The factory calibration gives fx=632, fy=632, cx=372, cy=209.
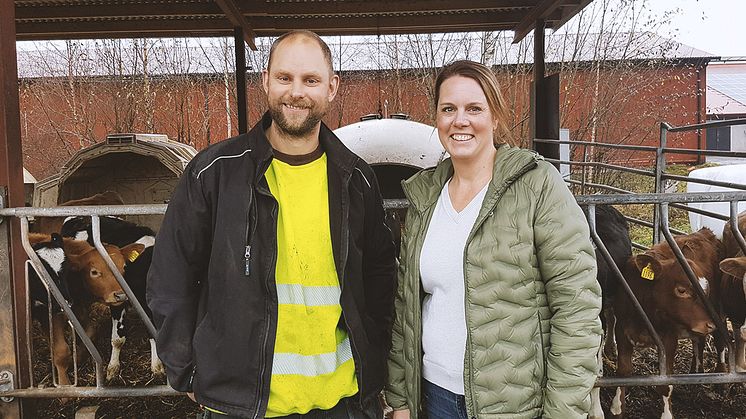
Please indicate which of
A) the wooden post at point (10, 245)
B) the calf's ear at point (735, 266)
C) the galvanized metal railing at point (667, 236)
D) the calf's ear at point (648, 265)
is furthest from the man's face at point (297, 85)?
the calf's ear at point (735, 266)

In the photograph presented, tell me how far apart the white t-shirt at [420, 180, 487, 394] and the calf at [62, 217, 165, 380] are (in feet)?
9.86

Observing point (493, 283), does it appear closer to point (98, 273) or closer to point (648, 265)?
point (648, 265)

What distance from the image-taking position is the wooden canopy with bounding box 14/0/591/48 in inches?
269

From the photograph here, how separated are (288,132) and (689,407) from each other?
4.20m

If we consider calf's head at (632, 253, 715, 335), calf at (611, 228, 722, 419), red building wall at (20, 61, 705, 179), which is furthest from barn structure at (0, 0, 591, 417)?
red building wall at (20, 61, 705, 179)

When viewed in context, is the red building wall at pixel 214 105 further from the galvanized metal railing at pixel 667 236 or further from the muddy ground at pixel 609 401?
the galvanized metal railing at pixel 667 236

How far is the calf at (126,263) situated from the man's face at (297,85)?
295 centimetres

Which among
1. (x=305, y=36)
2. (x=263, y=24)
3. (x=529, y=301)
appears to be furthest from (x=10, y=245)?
(x=263, y=24)

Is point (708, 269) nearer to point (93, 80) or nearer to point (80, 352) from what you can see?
point (80, 352)

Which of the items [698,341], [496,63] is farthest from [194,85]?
[698,341]

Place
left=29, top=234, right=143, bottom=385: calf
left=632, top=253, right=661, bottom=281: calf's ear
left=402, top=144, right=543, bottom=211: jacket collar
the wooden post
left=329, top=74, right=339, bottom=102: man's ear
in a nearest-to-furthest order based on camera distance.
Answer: left=402, top=144, right=543, bottom=211: jacket collar < left=329, top=74, right=339, bottom=102: man's ear < the wooden post < left=632, top=253, right=661, bottom=281: calf's ear < left=29, top=234, right=143, bottom=385: calf

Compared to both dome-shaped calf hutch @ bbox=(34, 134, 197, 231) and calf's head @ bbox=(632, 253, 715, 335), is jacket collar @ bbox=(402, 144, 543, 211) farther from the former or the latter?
dome-shaped calf hutch @ bbox=(34, 134, 197, 231)

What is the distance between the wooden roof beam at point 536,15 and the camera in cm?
669

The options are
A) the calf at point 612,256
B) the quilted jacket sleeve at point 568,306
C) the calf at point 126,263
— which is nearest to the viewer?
the quilted jacket sleeve at point 568,306
